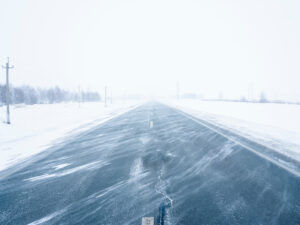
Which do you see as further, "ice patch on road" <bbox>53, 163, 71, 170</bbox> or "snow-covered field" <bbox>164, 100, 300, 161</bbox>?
"snow-covered field" <bbox>164, 100, 300, 161</bbox>

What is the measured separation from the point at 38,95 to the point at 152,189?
96.3 m

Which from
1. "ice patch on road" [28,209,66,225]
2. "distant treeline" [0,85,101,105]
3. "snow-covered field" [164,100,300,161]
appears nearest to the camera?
"ice patch on road" [28,209,66,225]

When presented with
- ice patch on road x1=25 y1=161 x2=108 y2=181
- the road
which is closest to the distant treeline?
ice patch on road x1=25 y1=161 x2=108 y2=181

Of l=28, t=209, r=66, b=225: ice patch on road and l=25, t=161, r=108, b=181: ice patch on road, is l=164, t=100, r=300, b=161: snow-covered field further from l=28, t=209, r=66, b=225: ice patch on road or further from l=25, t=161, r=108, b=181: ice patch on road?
l=28, t=209, r=66, b=225: ice patch on road

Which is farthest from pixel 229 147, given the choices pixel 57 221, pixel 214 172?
pixel 57 221

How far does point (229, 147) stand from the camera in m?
6.34

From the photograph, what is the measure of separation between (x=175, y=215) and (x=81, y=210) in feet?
5.09

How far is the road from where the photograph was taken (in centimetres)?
262

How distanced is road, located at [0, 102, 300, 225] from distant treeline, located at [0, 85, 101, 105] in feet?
196

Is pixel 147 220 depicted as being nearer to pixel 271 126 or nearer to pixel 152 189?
pixel 152 189

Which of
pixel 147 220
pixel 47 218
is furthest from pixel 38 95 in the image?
pixel 147 220

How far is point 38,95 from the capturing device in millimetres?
81812

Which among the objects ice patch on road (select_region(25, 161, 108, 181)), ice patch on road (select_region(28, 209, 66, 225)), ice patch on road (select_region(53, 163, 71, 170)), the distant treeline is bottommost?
ice patch on road (select_region(53, 163, 71, 170))

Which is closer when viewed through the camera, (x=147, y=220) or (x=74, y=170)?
(x=147, y=220)
